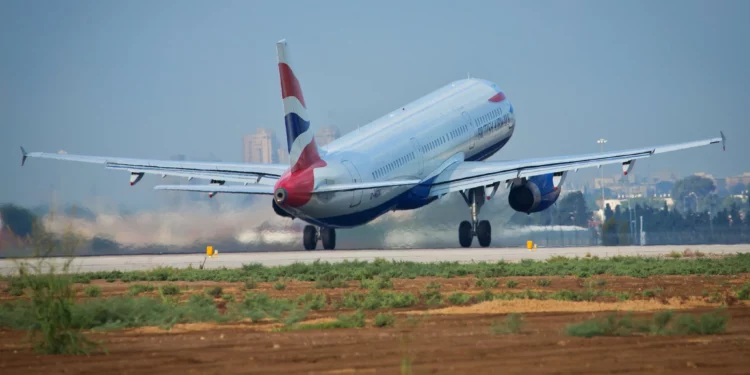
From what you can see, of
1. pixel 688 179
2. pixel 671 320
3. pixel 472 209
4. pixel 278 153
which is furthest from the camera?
pixel 688 179

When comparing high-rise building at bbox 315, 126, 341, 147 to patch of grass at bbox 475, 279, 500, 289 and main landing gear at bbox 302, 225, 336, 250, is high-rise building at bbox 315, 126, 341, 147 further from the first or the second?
patch of grass at bbox 475, 279, 500, 289

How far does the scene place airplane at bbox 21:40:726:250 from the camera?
4275 centimetres

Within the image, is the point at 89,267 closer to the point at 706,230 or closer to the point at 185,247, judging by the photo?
the point at 185,247

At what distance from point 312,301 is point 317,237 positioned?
26.1 m

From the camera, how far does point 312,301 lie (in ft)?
84.1

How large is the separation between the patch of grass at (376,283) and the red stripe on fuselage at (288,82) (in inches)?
335

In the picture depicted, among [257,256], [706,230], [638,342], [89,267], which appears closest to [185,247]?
[257,256]

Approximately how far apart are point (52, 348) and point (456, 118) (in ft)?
125

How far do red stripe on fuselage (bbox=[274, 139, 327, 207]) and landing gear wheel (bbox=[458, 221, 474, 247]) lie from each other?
12410 mm

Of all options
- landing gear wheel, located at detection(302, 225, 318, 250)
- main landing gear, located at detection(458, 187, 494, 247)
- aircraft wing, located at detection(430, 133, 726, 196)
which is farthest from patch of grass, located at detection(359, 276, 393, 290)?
main landing gear, located at detection(458, 187, 494, 247)

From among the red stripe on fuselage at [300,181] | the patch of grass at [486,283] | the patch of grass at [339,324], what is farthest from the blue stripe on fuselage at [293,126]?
the patch of grass at [339,324]

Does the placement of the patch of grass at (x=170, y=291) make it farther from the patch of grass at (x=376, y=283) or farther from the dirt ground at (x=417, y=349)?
the dirt ground at (x=417, y=349)

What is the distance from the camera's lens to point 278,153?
66000 millimetres

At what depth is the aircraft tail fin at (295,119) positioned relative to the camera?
39.2m
